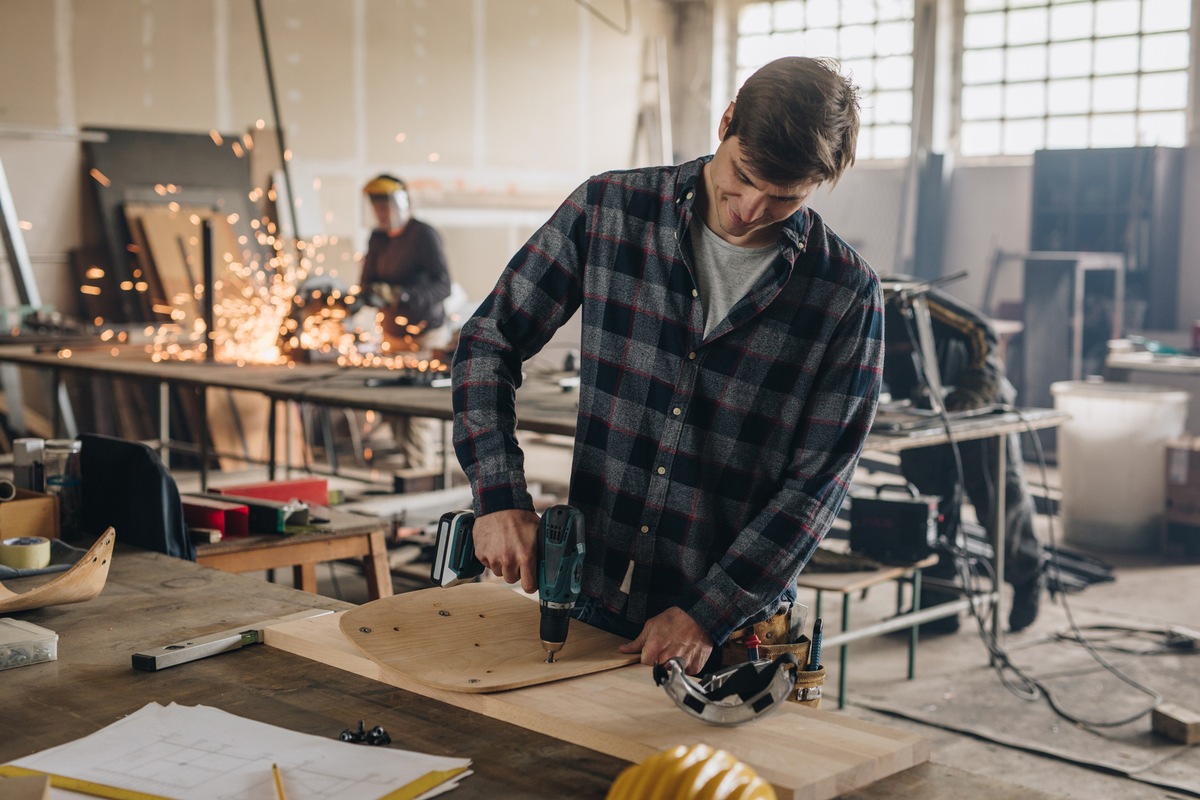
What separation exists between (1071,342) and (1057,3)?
283 cm

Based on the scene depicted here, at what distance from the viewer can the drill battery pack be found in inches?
163

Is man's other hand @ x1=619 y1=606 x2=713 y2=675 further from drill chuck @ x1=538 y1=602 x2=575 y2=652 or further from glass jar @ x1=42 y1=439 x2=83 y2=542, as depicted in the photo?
glass jar @ x1=42 y1=439 x2=83 y2=542

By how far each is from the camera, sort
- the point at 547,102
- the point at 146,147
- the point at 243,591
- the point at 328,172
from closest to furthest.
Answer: the point at 243,591
the point at 146,147
the point at 328,172
the point at 547,102

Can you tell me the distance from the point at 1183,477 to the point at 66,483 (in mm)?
5494

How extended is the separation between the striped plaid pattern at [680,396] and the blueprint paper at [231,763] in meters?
0.50

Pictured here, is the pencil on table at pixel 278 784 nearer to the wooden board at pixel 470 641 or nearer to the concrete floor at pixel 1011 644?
the wooden board at pixel 470 641

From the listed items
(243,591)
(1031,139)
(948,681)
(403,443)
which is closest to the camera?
(243,591)

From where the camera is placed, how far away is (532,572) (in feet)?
5.38

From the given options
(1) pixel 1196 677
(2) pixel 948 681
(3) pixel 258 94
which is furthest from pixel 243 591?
(3) pixel 258 94

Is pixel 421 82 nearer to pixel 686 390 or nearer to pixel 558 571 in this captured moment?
pixel 686 390

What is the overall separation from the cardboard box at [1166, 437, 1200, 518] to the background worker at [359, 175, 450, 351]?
379cm

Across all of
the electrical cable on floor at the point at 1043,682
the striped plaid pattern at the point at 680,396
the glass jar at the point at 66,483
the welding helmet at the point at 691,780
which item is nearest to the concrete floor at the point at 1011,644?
the electrical cable on floor at the point at 1043,682

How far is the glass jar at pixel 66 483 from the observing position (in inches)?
93.9

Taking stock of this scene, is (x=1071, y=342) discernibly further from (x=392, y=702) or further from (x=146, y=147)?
(x=392, y=702)
